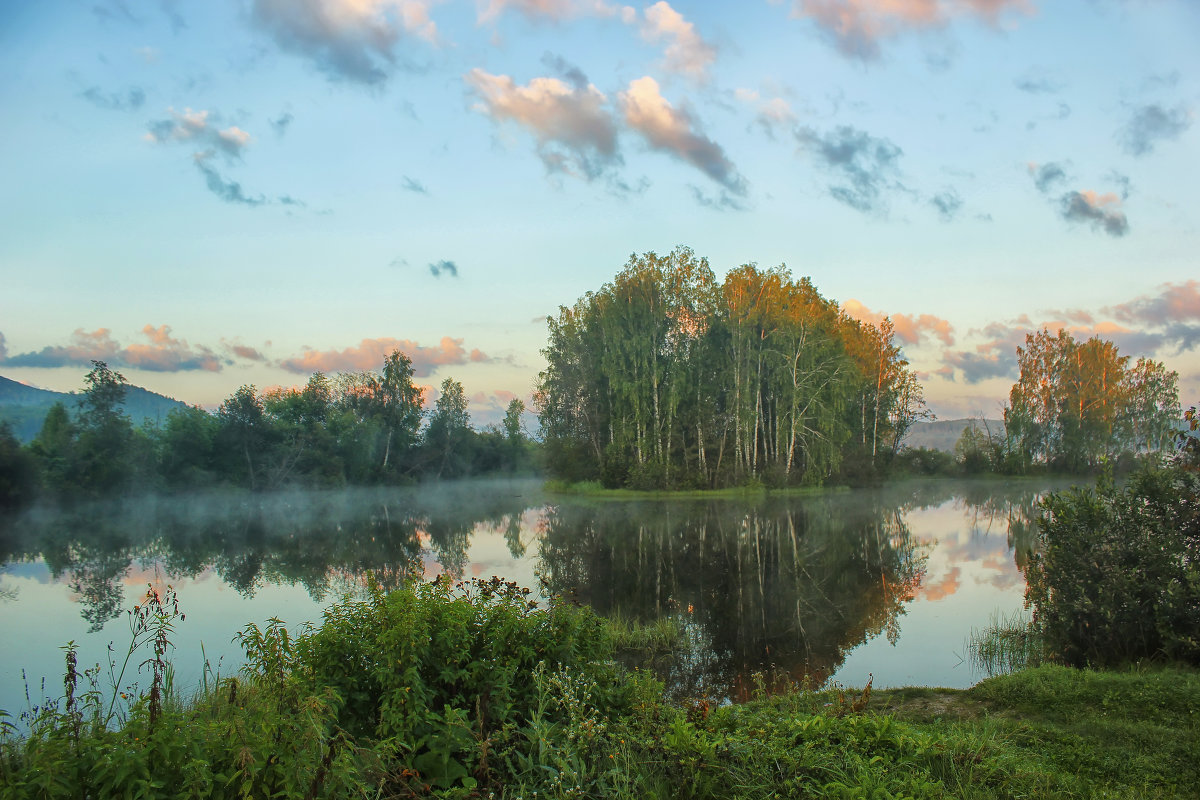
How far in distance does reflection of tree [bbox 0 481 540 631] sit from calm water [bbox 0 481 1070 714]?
14 cm

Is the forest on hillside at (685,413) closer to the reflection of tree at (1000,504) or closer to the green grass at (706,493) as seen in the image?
the green grass at (706,493)

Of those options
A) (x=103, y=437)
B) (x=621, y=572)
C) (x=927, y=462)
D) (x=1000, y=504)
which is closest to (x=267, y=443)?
(x=103, y=437)

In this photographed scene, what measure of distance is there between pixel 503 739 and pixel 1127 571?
8.40m

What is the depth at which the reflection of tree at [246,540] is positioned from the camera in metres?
18.9

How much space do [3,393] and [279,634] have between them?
164364 mm

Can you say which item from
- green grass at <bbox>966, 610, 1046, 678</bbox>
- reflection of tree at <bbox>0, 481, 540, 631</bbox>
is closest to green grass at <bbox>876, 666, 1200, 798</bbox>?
green grass at <bbox>966, 610, 1046, 678</bbox>

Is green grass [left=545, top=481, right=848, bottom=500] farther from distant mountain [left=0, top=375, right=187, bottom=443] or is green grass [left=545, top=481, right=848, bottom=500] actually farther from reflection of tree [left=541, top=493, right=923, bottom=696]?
distant mountain [left=0, top=375, right=187, bottom=443]

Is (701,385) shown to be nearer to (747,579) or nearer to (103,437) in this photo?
(747,579)

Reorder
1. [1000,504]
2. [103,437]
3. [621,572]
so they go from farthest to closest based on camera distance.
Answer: [103,437] → [1000,504] → [621,572]

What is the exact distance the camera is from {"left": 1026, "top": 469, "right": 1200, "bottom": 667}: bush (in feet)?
27.3

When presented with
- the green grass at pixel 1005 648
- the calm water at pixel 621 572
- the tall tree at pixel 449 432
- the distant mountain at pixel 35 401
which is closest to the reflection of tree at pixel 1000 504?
the calm water at pixel 621 572

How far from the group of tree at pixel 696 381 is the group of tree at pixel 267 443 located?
21647 millimetres

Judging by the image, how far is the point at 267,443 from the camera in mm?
54969

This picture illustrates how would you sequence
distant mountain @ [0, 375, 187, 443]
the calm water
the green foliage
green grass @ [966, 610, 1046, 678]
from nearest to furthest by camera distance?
green grass @ [966, 610, 1046, 678]
the calm water
the green foliage
distant mountain @ [0, 375, 187, 443]
